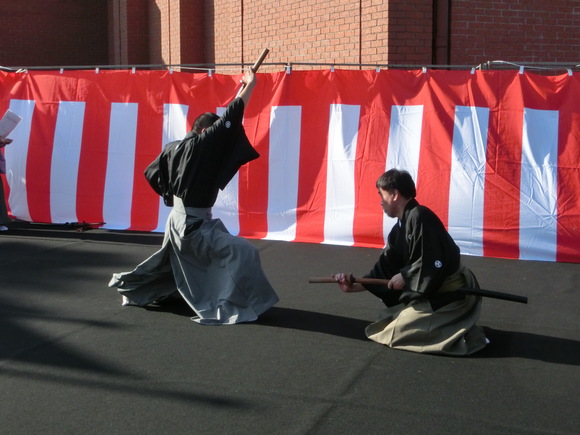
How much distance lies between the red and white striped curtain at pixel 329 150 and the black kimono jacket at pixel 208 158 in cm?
315

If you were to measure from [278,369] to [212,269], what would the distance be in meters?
1.46

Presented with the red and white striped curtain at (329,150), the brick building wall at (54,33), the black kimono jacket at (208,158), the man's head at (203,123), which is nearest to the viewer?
the black kimono jacket at (208,158)

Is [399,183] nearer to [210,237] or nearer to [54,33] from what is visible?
[210,237]

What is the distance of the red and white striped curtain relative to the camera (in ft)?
27.8

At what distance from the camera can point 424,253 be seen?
5203mm

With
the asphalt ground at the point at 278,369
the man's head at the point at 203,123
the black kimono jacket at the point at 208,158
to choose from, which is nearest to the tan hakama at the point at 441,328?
the asphalt ground at the point at 278,369

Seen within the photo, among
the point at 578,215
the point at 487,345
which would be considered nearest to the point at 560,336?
the point at 487,345

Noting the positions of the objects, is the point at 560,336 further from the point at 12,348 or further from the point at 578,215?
the point at 12,348

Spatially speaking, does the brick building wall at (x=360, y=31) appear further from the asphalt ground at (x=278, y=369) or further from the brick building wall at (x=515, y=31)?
the asphalt ground at (x=278, y=369)

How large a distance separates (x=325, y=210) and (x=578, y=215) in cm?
279

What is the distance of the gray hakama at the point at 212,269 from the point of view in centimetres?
615

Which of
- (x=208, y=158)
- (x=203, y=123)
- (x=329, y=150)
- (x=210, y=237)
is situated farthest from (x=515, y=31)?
(x=210, y=237)

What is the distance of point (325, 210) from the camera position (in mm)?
9312

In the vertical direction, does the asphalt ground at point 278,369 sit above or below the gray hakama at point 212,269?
below
